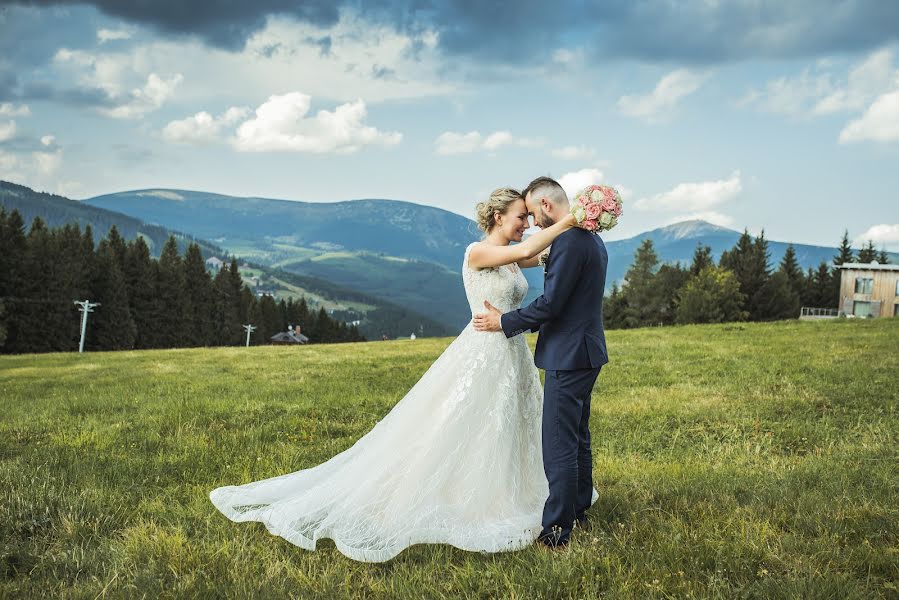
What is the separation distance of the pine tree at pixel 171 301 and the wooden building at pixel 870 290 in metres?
86.3

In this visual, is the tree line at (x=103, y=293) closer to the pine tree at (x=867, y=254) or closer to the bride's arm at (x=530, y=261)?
the bride's arm at (x=530, y=261)

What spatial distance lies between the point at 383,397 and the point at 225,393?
3.82 m

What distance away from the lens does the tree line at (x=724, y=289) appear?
90.6 m

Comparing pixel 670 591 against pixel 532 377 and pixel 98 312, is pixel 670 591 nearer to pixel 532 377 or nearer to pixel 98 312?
pixel 532 377

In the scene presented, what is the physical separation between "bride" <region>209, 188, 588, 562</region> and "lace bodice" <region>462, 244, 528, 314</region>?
1 cm

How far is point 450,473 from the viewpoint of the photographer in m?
6.66

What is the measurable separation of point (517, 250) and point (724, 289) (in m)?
91.0

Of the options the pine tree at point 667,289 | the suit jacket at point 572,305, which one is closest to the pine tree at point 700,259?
the pine tree at point 667,289

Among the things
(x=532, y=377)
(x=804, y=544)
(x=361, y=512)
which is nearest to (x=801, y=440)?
(x=804, y=544)

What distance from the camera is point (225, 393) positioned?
51.2 ft

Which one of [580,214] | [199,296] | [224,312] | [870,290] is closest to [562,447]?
[580,214]

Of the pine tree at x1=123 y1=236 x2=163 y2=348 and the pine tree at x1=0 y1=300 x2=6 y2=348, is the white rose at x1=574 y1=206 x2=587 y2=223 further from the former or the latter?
the pine tree at x1=123 y1=236 x2=163 y2=348

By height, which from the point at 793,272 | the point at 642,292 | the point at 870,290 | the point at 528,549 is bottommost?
the point at 528,549

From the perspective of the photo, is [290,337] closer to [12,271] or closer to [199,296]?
[199,296]
